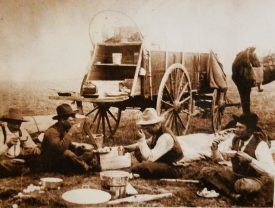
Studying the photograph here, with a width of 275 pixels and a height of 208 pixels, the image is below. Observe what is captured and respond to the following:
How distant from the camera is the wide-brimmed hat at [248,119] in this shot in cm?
456

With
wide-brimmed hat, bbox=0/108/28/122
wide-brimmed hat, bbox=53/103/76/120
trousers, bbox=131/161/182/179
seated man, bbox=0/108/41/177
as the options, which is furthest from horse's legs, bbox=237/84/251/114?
wide-brimmed hat, bbox=0/108/28/122

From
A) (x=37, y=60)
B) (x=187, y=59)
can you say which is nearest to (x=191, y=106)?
(x=187, y=59)

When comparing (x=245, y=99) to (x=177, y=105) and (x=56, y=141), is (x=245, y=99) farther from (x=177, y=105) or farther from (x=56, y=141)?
(x=56, y=141)

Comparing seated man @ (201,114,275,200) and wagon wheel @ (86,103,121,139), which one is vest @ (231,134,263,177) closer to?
seated man @ (201,114,275,200)

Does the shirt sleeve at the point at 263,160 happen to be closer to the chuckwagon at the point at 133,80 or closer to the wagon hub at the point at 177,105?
the chuckwagon at the point at 133,80

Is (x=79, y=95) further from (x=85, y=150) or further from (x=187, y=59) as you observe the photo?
(x=187, y=59)

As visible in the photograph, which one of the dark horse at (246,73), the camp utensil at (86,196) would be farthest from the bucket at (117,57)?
the camp utensil at (86,196)

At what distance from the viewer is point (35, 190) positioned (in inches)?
168

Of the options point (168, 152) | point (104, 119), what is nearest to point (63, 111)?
point (104, 119)

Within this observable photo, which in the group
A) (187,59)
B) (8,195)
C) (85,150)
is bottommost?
(8,195)

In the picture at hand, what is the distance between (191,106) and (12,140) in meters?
1.71

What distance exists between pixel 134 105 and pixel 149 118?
18cm

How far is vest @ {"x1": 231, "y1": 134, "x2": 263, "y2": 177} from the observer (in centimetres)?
448

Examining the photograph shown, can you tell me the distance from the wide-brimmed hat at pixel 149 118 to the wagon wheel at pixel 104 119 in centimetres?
23
